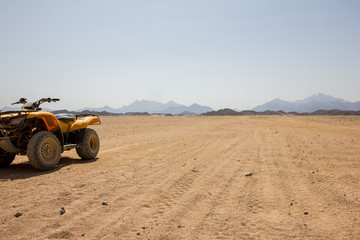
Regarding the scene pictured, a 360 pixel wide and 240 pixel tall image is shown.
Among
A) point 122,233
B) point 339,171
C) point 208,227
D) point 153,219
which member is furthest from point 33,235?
point 339,171

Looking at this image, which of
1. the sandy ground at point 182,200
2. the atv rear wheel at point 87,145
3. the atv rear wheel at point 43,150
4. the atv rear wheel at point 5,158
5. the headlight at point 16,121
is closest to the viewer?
the sandy ground at point 182,200

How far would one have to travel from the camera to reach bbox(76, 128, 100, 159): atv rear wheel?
25.7 ft

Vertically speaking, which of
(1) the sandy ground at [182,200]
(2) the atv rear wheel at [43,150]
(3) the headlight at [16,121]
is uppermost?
(3) the headlight at [16,121]

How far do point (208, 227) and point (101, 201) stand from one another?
1.89 meters

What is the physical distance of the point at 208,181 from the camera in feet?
18.4

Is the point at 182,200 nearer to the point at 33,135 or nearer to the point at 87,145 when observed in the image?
the point at 33,135

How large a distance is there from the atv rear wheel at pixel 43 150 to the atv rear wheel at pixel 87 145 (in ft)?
4.08

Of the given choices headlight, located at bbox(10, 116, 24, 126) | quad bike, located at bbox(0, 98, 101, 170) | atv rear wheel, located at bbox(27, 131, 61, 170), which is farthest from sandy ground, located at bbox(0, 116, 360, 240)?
headlight, located at bbox(10, 116, 24, 126)

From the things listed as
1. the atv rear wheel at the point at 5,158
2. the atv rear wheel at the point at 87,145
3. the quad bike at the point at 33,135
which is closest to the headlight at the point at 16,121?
the quad bike at the point at 33,135

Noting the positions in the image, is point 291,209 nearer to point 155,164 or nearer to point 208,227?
point 208,227

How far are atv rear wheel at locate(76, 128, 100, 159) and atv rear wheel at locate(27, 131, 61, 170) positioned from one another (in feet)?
4.08

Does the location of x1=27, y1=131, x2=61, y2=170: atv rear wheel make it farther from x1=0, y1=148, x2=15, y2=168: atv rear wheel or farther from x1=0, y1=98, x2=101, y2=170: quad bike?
x1=0, y1=148, x2=15, y2=168: atv rear wheel

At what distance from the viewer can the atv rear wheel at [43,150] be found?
6.00m

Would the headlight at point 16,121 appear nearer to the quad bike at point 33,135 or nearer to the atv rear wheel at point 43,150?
the quad bike at point 33,135
